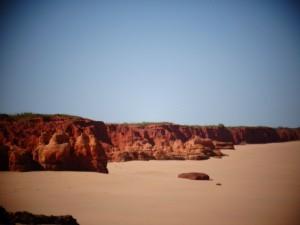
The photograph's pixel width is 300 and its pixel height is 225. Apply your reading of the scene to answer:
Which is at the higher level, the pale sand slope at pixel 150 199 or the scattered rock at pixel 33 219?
the scattered rock at pixel 33 219

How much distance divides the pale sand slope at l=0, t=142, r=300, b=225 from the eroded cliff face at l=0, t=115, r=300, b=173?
1.46m

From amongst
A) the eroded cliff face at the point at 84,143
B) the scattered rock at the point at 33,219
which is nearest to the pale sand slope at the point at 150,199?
the scattered rock at the point at 33,219

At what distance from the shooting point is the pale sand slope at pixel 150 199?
967cm

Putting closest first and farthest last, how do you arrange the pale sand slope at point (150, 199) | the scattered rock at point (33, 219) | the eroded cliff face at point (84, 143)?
the scattered rock at point (33, 219) → the pale sand slope at point (150, 199) → the eroded cliff face at point (84, 143)

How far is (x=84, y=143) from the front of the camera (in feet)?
64.3

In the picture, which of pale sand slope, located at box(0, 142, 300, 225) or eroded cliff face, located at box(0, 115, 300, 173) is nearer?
pale sand slope, located at box(0, 142, 300, 225)

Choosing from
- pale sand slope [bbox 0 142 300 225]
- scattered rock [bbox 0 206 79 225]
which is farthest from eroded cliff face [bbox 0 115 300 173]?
scattered rock [bbox 0 206 79 225]

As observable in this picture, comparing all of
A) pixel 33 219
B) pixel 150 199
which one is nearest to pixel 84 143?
pixel 150 199

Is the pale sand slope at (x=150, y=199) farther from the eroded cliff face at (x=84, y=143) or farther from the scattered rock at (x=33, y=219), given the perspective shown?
the eroded cliff face at (x=84, y=143)

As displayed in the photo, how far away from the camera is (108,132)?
59.8 metres

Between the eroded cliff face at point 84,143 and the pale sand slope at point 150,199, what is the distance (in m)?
1.46

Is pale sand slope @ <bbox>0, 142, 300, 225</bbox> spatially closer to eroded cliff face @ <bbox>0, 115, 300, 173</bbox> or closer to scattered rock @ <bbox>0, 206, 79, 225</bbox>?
scattered rock @ <bbox>0, 206, 79, 225</bbox>

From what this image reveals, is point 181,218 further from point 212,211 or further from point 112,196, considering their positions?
point 112,196

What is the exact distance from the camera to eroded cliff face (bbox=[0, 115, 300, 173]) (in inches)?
737
